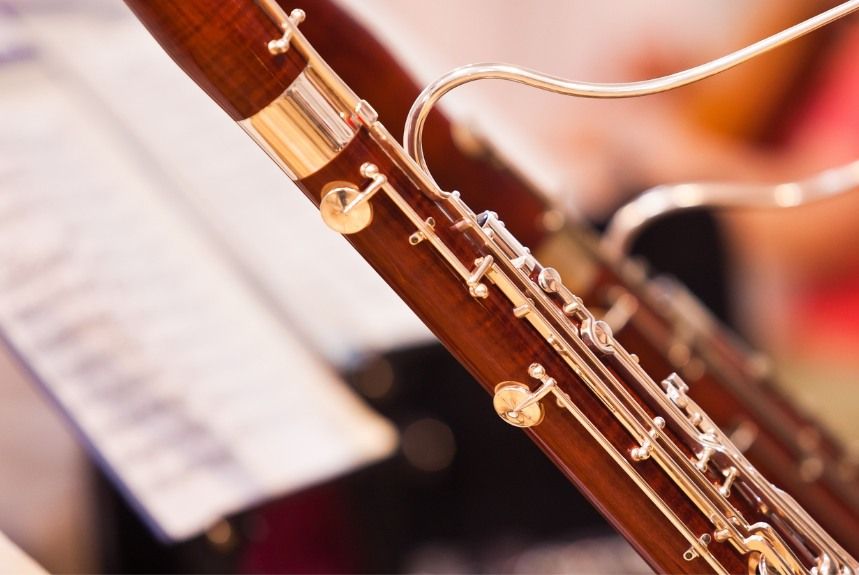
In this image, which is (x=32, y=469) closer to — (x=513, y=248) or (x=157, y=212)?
(x=157, y=212)

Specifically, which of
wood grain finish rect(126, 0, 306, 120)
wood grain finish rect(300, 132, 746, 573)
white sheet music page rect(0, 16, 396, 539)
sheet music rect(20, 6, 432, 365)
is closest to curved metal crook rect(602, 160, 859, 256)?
sheet music rect(20, 6, 432, 365)

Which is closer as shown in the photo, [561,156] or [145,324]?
[145,324]

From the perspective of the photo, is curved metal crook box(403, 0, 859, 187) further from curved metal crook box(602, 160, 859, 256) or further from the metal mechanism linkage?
curved metal crook box(602, 160, 859, 256)

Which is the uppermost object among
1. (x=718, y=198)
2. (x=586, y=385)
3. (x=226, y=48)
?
(x=226, y=48)

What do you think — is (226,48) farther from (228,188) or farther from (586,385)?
(228,188)

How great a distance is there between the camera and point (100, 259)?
28.8 inches

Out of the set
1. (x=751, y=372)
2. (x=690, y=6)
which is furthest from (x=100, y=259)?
(x=690, y=6)

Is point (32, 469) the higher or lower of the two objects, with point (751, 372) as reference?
higher

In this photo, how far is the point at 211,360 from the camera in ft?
2.50

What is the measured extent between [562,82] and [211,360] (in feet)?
1.39

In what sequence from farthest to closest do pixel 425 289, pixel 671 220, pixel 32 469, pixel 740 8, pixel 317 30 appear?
pixel 740 8
pixel 671 220
pixel 32 469
pixel 317 30
pixel 425 289

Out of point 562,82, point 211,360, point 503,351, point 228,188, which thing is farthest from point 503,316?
point 228,188

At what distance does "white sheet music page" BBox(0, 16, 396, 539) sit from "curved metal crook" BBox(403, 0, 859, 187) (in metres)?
0.35

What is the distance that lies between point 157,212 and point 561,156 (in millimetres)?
1507
